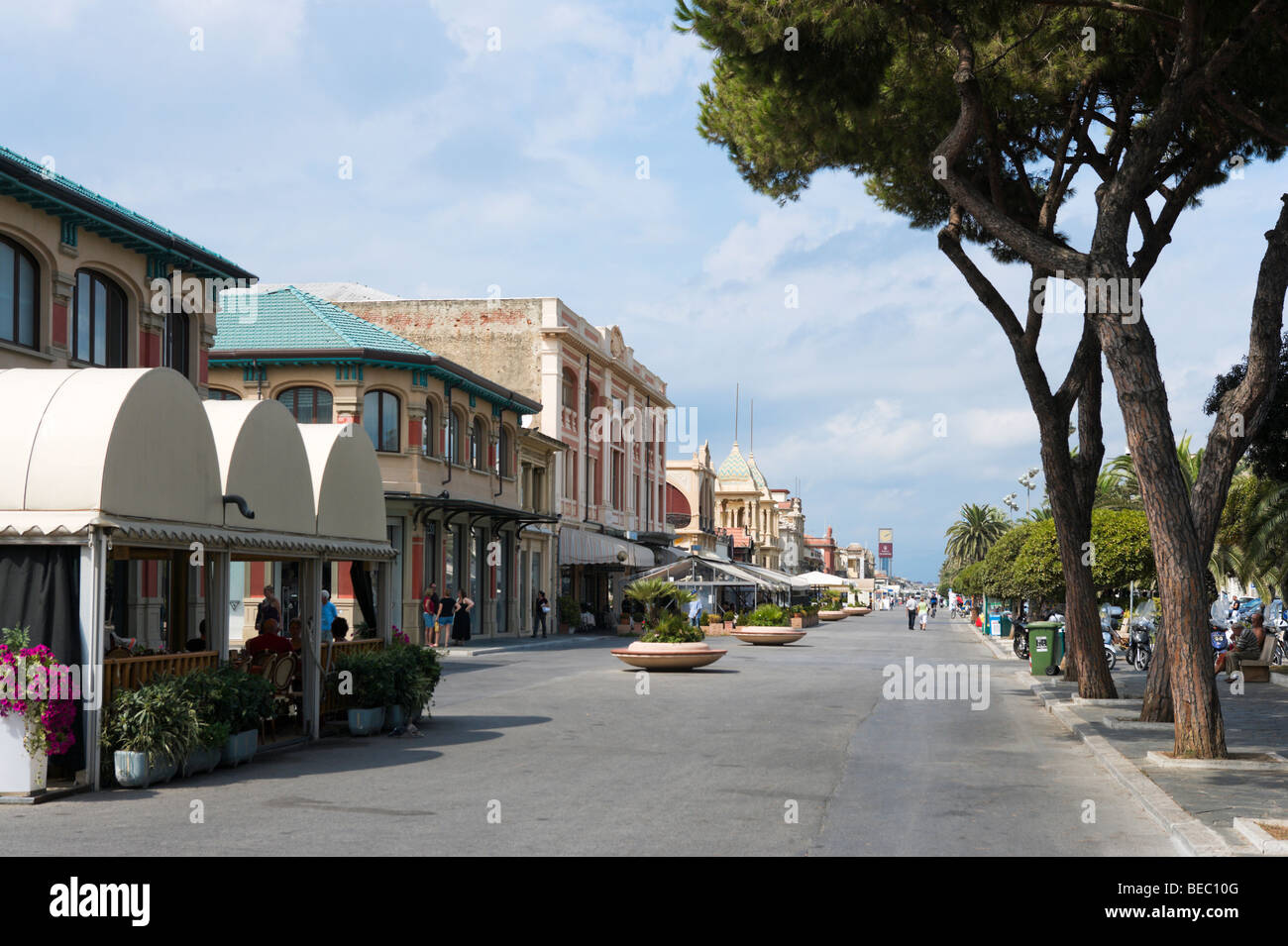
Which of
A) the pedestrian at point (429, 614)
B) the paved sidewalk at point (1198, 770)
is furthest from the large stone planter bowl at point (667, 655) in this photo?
the pedestrian at point (429, 614)

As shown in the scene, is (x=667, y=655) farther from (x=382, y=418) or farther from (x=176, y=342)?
(x=382, y=418)

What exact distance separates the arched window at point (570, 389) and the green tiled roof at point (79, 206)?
30.0 m

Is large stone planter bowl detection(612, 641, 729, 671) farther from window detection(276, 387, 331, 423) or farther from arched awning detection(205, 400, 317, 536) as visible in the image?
window detection(276, 387, 331, 423)

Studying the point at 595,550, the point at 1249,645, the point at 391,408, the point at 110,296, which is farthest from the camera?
the point at 595,550

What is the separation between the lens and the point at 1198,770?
12.4 metres

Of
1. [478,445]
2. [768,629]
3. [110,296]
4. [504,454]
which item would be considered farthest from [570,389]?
[110,296]

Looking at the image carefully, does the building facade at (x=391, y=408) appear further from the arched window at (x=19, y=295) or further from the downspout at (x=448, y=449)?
the arched window at (x=19, y=295)

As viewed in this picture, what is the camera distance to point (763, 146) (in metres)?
19.2

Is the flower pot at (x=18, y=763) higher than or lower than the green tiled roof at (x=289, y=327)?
lower

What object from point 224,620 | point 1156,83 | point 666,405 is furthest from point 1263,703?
point 666,405

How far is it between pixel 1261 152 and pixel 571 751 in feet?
40.6

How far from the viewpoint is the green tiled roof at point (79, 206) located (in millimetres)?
19312

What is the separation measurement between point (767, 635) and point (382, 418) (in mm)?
14438
